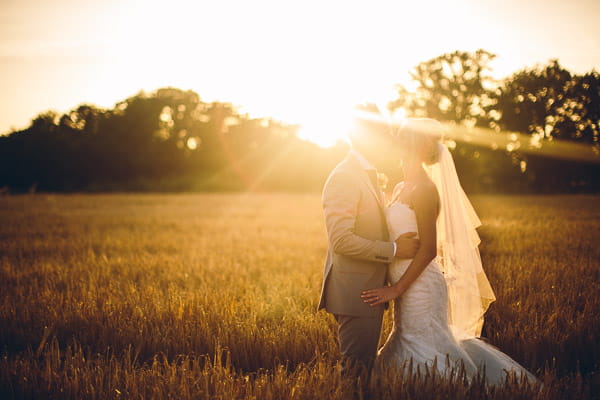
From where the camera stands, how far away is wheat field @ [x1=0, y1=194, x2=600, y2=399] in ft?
9.44

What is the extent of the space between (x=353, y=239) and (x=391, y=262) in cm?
51

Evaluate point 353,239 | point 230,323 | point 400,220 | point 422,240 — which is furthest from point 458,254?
point 230,323

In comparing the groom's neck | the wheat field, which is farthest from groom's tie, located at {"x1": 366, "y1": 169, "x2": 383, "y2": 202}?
the wheat field

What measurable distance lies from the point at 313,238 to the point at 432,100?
3777 centimetres

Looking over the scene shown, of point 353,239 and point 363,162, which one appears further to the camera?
point 363,162

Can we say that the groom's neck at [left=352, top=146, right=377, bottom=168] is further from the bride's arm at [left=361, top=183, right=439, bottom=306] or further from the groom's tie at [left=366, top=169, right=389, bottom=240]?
the bride's arm at [left=361, top=183, right=439, bottom=306]

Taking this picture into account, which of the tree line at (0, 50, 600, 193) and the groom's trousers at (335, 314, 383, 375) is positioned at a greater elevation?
the tree line at (0, 50, 600, 193)

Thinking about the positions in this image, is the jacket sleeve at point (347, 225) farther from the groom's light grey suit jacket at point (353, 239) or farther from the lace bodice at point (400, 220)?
the lace bodice at point (400, 220)

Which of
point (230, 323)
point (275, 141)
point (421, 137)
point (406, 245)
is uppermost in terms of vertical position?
point (275, 141)

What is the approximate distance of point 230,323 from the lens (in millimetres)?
4477

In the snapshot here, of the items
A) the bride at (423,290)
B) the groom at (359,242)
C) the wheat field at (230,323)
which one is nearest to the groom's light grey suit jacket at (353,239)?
the groom at (359,242)

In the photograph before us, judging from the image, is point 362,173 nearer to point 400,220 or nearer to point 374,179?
point 374,179

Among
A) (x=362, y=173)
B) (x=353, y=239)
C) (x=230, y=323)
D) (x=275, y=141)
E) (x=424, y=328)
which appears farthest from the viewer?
(x=275, y=141)

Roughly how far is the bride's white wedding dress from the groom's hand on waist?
2.0 inches
